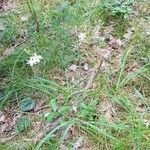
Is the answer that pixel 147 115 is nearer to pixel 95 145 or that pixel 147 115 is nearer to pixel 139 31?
pixel 95 145

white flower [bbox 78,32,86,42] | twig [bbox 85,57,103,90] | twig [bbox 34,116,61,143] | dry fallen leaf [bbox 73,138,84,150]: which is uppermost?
white flower [bbox 78,32,86,42]

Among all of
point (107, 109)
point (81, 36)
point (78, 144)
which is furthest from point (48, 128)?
point (81, 36)

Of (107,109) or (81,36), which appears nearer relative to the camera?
(107,109)

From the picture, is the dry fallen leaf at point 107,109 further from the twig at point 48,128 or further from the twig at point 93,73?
the twig at point 48,128

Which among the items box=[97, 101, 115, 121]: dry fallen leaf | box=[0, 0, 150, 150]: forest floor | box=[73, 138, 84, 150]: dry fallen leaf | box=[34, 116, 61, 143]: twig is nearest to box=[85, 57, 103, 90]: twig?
box=[0, 0, 150, 150]: forest floor

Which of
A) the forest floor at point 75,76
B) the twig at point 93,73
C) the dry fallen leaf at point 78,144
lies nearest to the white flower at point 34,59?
the forest floor at point 75,76

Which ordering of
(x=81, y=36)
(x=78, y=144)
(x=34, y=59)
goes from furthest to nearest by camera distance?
(x=81, y=36), (x=34, y=59), (x=78, y=144)

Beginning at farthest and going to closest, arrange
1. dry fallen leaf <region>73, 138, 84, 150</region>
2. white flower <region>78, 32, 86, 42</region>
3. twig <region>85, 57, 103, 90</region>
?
1. white flower <region>78, 32, 86, 42</region>
2. twig <region>85, 57, 103, 90</region>
3. dry fallen leaf <region>73, 138, 84, 150</region>

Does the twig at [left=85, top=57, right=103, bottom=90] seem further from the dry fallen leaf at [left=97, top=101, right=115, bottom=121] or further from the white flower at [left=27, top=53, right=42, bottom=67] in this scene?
the white flower at [left=27, top=53, right=42, bottom=67]

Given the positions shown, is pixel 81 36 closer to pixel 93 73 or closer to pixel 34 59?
pixel 93 73
